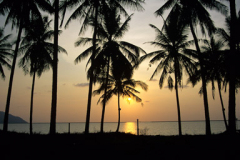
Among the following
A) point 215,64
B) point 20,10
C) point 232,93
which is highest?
point 20,10

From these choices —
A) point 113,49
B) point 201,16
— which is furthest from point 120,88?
point 201,16

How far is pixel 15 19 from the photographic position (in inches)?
590

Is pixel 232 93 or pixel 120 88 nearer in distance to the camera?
pixel 232 93

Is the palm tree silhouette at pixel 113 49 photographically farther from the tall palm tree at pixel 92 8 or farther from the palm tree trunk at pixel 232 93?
the palm tree trunk at pixel 232 93

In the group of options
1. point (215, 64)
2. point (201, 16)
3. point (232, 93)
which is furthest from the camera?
point (215, 64)

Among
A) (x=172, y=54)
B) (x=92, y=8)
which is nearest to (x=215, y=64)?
(x=172, y=54)

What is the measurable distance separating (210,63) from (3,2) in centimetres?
1973

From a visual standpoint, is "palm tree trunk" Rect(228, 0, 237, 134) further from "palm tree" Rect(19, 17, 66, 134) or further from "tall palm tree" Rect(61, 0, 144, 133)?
"palm tree" Rect(19, 17, 66, 134)

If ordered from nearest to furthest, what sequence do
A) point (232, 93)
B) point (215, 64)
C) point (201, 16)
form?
1. point (232, 93)
2. point (201, 16)
3. point (215, 64)

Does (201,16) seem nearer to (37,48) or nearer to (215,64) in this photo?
(215,64)

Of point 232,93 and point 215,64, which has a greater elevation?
point 215,64

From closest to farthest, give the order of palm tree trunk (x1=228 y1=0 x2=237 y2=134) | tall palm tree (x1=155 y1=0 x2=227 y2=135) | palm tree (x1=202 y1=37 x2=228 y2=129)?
palm tree trunk (x1=228 y1=0 x2=237 y2=134) → tall palm tree (x1=155 y1=0 x2=227 y2=135) → palm tree (x1=202 y1=37 x2=228 y2=129)

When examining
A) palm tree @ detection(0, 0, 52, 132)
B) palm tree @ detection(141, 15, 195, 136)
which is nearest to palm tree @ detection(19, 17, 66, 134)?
palm tree @ detection(0, 0, 52, 132)

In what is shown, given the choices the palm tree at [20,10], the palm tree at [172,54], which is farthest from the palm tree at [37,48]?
the palm tree at [172,54]
